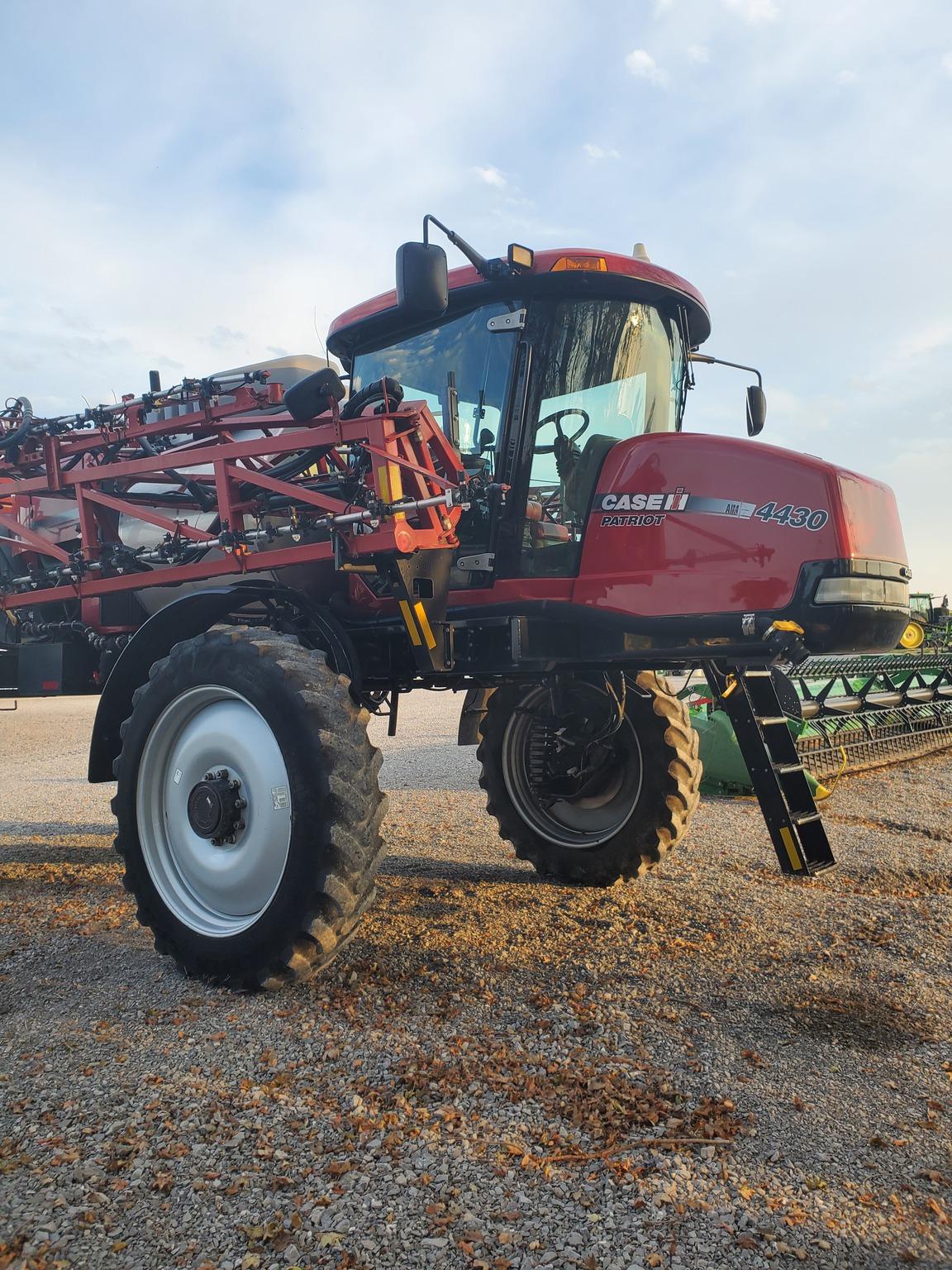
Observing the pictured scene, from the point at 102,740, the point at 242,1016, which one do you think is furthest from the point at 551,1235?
the point at 102,740

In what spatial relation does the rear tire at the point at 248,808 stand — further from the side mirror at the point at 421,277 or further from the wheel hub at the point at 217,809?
the side mirror at the point at 421,277

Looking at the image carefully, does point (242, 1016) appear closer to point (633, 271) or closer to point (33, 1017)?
point (33, 1017)

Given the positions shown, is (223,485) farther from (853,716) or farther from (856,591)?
(853,716)

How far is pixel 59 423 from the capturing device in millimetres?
4645

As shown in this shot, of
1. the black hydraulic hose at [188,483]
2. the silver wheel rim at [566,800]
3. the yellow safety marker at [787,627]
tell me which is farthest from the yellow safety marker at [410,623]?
the black hydraulic hose at [188,483]

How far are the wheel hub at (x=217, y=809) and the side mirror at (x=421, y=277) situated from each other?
195 centimetres

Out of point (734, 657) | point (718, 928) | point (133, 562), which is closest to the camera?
point (734, 657)

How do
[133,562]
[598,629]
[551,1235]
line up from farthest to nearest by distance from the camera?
1. [133,562]
2. [598,629]
3. [551,1235]

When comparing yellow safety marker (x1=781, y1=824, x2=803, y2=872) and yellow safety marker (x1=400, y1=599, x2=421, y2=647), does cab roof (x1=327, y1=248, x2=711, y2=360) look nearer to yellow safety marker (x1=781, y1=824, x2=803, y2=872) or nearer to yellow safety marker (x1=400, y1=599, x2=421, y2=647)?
yellow safety marker (x1=400, y1=599, x2=421, y2=647)

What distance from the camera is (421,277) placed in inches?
132

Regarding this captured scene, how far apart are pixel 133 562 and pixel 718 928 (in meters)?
3.23

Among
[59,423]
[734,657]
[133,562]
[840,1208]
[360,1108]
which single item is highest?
[59,423]

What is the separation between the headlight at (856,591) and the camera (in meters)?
3.33

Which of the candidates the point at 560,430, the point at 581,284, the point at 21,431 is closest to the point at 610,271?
the point at 581,284
